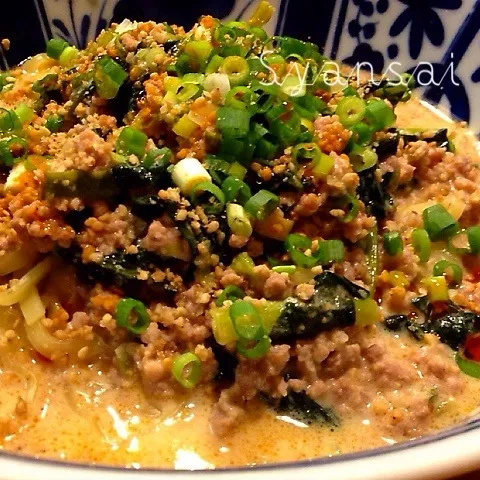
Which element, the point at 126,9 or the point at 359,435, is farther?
the point at 126,9

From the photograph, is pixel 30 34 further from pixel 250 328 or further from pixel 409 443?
pixel 409 443

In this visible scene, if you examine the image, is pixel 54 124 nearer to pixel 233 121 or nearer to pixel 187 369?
pixel 233 121

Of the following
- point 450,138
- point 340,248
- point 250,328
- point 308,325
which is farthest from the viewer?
point 450,138

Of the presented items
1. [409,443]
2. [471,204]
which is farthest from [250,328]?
[471,204]

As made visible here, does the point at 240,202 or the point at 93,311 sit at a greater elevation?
the point at 240,202

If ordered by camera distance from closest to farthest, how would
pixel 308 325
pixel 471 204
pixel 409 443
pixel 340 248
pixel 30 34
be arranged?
pixel 409 443, pixel 308 325, pixel 340 248, pixel 471 204, pixel 30 34

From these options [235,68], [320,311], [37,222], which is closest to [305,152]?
[235,68]
